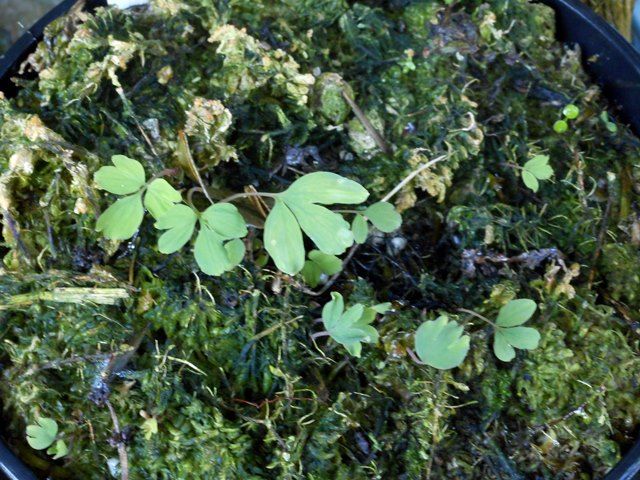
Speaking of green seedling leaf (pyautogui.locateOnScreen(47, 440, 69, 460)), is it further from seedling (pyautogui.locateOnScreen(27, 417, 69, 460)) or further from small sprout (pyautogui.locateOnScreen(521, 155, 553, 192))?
small sprout (pyautogui.locateOnScreen(521, 155, 553, 192))

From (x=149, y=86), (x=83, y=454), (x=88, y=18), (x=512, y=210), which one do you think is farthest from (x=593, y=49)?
(x=83, y=454)

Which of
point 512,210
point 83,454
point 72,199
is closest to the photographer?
point 83,454

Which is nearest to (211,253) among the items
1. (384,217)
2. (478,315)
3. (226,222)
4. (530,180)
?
(226,222)

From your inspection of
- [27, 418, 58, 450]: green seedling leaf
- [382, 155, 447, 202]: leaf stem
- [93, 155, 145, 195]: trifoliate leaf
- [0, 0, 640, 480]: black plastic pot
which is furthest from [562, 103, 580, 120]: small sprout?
[27, 418, 58, 450]: green seedling leaf

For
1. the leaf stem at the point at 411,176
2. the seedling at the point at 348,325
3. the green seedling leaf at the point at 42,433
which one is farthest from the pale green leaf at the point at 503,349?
the green seedling leaf at the point at 42,433

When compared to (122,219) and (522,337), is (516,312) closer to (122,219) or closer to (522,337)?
(522,337)

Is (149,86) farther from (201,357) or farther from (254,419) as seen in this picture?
(254,419)
